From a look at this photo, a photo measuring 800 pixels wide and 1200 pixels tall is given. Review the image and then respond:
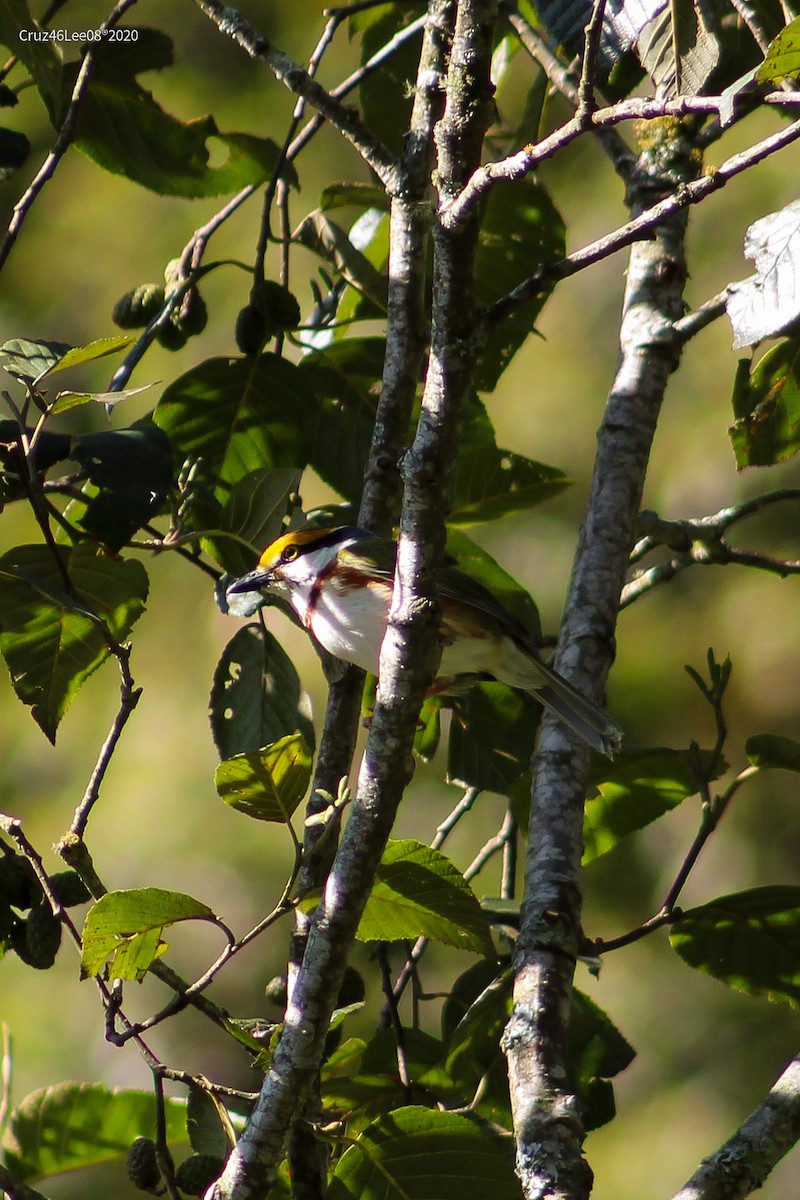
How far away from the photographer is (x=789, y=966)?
2.14m

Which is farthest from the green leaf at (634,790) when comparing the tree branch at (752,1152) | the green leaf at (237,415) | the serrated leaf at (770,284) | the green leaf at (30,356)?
the green leaf at (30,356)

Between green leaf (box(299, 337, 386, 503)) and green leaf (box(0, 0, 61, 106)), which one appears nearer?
green leaf (box(0, 0, 61, 106))

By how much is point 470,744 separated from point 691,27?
143 cm

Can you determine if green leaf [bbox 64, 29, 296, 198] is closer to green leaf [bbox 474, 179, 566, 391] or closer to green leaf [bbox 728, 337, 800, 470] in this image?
green leaf [bbox 474, 179, 566, 391]

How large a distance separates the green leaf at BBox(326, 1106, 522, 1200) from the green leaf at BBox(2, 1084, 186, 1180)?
51 centimetres

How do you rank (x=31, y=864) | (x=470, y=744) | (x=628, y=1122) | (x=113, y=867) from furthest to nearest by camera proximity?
(x=113, y=867)
(x=628, y=1122)
(x=470, y=744)
(x=31, y=864)

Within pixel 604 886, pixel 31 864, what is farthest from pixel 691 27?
pixel 604 886

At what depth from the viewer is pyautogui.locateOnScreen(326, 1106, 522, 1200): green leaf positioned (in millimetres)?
1746

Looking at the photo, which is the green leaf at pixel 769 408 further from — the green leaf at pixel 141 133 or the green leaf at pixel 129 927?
the green leaf at pixel 129 927

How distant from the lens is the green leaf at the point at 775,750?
7.30ft

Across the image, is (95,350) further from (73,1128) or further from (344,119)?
(73,1128)

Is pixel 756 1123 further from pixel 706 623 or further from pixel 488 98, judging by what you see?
pixel 706 623

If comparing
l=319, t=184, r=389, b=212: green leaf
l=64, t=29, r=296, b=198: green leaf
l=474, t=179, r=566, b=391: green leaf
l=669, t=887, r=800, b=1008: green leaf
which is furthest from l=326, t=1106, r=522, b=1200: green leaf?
l=64, t=29, r=296, b=198: green leaf

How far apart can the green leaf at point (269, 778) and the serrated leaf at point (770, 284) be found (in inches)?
29.8
